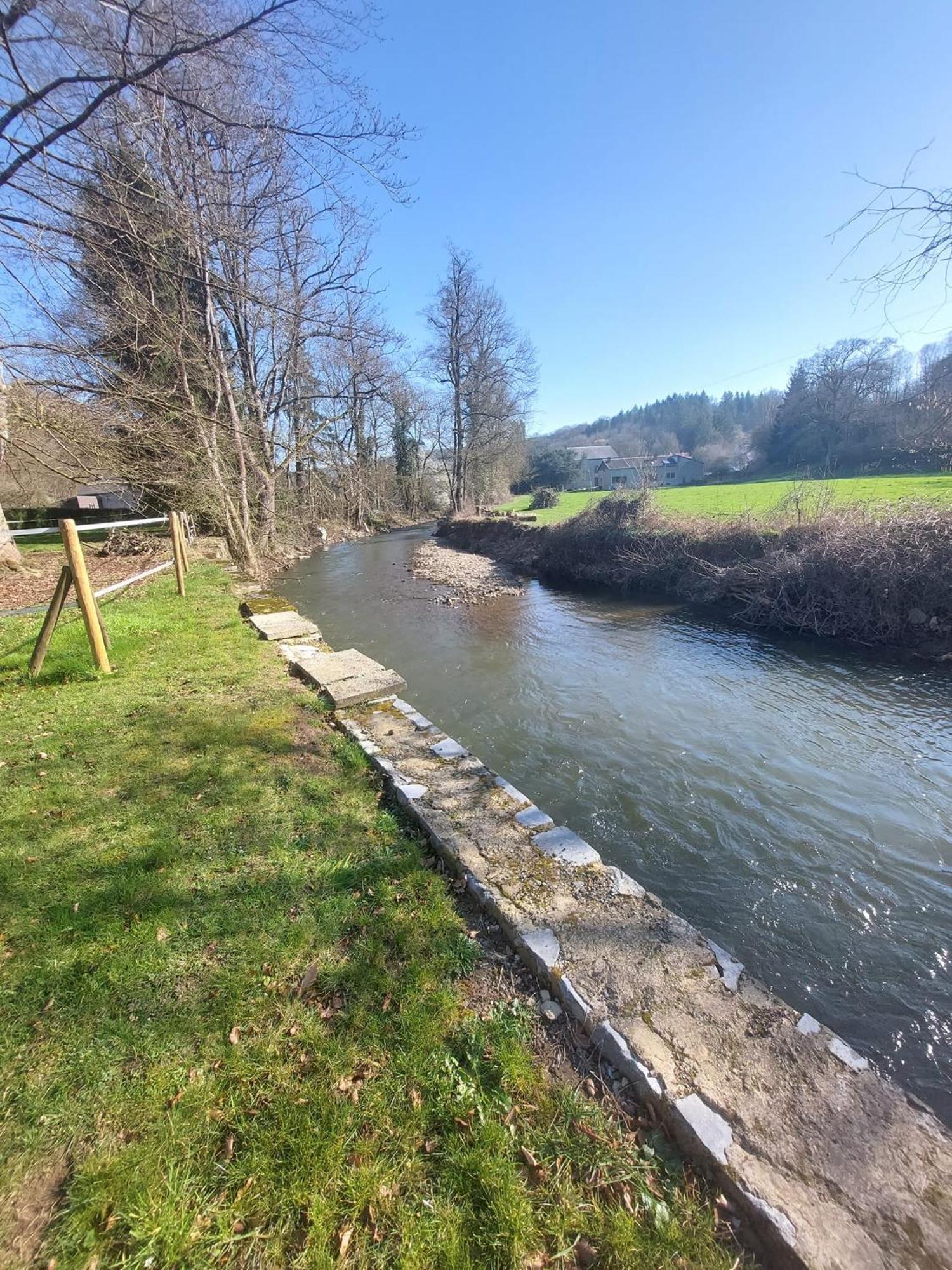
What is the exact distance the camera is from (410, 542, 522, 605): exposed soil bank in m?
13.1

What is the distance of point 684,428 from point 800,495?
67.8 metres

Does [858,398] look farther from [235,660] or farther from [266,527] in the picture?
[235,660]

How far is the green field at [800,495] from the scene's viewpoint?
418 inches

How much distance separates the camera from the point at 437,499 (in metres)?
39.9

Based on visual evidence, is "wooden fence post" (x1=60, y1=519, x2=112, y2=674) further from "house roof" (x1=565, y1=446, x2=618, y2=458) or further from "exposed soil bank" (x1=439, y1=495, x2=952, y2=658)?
"house roof" (x1=565, y1=446, x2=618, y2=458)

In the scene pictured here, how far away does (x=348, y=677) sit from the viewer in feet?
17.5

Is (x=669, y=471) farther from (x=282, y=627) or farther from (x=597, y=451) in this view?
(x=282, y=627)

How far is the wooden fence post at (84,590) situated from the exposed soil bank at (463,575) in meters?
7.82

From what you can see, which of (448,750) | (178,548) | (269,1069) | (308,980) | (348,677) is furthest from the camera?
(178,548)

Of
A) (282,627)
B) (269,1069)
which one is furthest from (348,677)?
(269,1069)

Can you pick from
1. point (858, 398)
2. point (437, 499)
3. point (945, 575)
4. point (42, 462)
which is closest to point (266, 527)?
point (42, 462)

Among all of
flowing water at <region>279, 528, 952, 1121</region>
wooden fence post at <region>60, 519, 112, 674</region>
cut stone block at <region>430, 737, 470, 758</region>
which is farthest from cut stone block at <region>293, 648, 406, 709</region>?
wooden fence post at <region>60, 519, 112, 674</region>

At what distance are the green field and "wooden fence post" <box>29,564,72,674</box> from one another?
12.3 m

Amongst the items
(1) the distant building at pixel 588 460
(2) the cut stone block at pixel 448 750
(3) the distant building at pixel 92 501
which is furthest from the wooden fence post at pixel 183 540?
(1) the distant building at pixel 588 460
